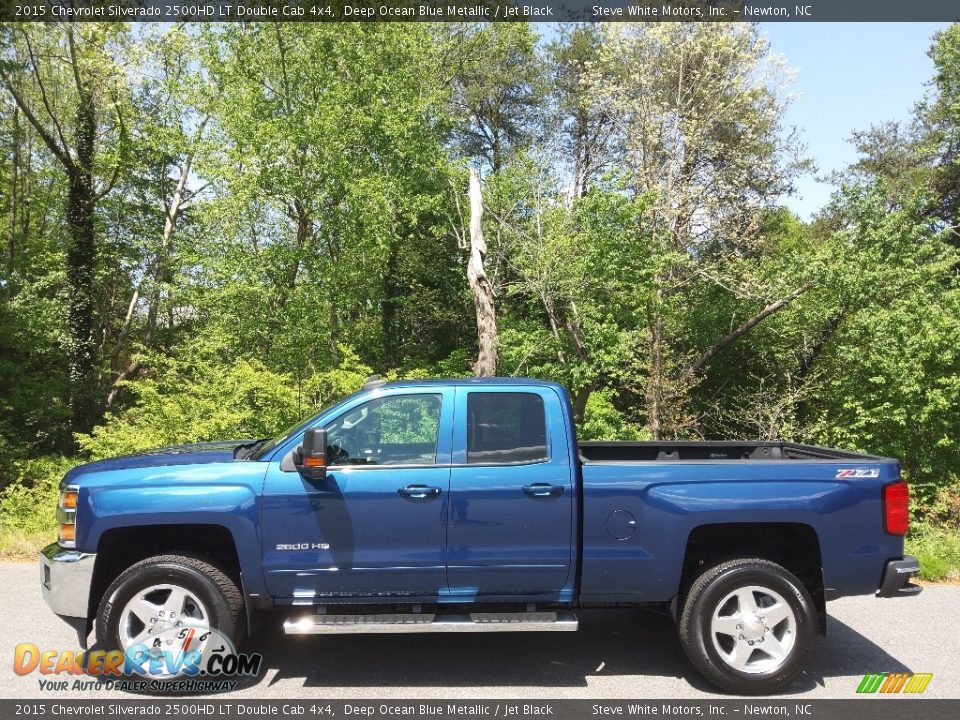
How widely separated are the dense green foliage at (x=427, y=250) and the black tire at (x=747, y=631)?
1076 cm

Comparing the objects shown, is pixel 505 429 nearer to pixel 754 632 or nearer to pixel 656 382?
pixel 754 632

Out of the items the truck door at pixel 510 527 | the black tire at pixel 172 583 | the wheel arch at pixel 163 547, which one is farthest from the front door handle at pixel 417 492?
the black tire at pixel 172 583

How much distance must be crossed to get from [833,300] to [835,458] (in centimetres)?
1582

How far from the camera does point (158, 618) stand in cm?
461

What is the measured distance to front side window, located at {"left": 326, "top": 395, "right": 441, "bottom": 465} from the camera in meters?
4.80

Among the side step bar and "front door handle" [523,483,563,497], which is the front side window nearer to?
"front door handle" [523,483,563,497]

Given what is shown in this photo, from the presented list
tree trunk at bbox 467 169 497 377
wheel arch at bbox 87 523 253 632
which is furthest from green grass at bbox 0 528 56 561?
tree trunk at bbox 467 169 497 377

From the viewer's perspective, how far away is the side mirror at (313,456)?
4.47 m

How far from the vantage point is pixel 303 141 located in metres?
21.0

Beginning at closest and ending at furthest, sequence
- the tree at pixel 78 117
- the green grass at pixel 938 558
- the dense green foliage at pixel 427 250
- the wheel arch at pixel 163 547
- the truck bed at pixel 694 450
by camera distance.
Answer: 1. the wheel arch at pixel 163 547
2. the truck bed at pixel 694 450
3. the green grass at pixel 938 558
4. the dense green foliage at pixel 427 250
5. the tree at pixel 78 117

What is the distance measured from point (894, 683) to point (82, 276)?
2481 centimetres

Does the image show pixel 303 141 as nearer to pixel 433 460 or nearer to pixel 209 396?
pixel 209 396

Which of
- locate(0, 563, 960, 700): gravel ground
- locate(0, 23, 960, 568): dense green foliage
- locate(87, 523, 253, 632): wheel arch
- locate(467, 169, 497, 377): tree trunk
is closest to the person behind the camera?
locate(0, 563, 960, 700): gravel ground

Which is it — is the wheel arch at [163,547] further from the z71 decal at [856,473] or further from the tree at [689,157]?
the tree at [689,157]
